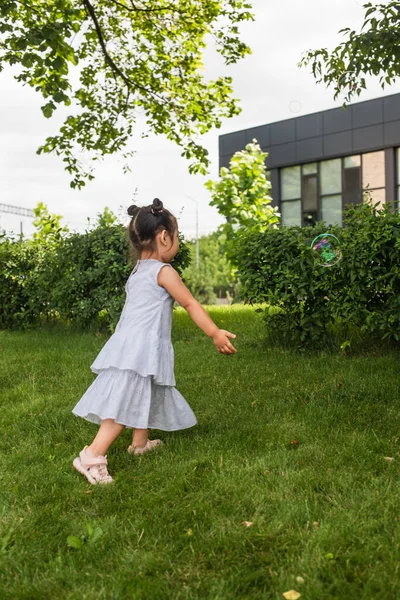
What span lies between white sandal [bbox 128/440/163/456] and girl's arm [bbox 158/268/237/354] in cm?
88

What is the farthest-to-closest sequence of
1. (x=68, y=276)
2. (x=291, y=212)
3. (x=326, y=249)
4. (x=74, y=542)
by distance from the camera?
1. (x=291, y=212)
2. (x=68, y=276)
3. (x=326, y=249)
4. (x=74, y=542)

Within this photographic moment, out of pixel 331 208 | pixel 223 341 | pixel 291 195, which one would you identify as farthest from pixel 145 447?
pixel 291 195

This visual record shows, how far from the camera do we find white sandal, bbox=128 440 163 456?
4.12 meters

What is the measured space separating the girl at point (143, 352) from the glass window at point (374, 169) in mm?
22649

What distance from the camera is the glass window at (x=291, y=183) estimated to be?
28.3 m

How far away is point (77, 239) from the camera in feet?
32.7

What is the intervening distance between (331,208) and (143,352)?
942 inches

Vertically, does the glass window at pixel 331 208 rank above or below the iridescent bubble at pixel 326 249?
above

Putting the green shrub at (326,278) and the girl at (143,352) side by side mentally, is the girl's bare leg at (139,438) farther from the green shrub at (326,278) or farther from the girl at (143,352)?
the green shrub at (326,278)

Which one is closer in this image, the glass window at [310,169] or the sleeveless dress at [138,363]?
the sleeveless dress at [138,363]

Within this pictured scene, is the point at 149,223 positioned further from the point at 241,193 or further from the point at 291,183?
the point at 291,183

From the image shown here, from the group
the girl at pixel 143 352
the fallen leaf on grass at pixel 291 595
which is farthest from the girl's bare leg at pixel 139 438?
the fallen leaf on grass at pixel 291 595

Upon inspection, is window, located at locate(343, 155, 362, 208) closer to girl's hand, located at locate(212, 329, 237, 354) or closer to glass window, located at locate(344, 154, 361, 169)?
glass window, located at locate(344, 154, 361, 169)

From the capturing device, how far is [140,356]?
392 cm
